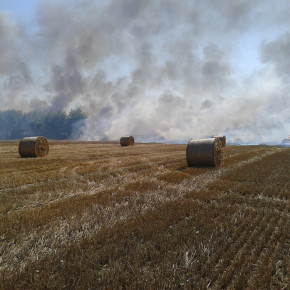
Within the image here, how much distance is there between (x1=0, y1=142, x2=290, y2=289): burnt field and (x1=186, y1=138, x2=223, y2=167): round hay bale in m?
5.92

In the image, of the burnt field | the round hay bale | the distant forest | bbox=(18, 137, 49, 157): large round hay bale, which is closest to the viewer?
the burnt field

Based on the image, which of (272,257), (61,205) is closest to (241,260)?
(272,257)

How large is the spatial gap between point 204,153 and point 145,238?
10950 millimetres

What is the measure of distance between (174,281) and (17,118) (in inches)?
7309

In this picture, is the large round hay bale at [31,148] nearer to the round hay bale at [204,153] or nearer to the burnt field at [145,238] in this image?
the burnt field at [145,238]

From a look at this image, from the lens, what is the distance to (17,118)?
168m

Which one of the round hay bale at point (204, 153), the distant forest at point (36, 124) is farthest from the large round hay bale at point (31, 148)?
the distant forest at point (36, 124)

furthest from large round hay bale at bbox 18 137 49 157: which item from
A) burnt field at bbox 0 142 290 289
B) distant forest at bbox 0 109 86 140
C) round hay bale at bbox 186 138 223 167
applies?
distant forest at bbox 0 109 86 140

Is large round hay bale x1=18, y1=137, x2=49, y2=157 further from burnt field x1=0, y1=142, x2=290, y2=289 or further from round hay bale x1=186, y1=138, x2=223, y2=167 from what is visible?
round hay bale x1=186, y1=138, x2=223, y2=167

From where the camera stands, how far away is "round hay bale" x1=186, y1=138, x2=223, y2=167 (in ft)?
49.6

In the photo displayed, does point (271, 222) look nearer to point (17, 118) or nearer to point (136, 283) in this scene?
point (136, 283)

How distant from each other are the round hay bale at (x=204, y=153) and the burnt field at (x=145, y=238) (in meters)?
5.92

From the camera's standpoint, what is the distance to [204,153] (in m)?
15.2

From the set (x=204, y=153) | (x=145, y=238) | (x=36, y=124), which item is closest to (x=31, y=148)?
(x=204, y=153)
